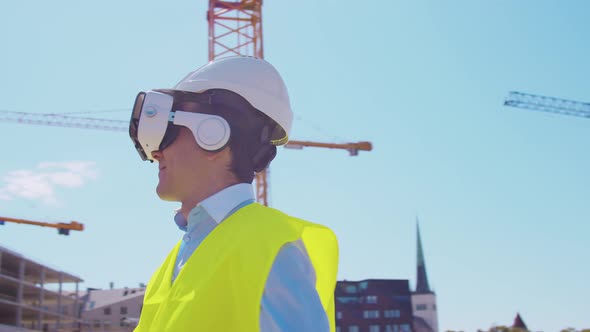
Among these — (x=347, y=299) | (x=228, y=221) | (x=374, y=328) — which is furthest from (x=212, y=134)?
(x=374, y=328)

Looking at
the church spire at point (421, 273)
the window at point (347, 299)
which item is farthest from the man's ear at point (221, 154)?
the church spire at point (421, 273)

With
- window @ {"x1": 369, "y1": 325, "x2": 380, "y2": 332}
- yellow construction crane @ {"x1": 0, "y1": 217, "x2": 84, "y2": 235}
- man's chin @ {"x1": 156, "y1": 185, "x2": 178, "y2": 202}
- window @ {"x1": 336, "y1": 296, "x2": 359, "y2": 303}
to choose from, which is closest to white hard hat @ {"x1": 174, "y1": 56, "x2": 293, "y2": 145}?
man's chin @ {"x1": 156, "y1": 185, "x2": 178, "y2": 202}

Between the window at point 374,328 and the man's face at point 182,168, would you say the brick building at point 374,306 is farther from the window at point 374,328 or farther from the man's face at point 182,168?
the man's face at point 182,168

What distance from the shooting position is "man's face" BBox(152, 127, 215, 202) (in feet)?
9.43

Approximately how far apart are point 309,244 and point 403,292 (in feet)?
354

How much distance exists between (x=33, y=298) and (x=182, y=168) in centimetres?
8977

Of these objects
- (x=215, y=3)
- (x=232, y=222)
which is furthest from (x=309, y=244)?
(x=215, y=3)

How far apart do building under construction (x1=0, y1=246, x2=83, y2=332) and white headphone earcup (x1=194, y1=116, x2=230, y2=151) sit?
70022 mm

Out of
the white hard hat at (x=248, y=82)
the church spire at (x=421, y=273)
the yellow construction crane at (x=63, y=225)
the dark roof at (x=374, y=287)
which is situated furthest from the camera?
the church spire at (x=421, y=273)

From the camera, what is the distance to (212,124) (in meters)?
2.82

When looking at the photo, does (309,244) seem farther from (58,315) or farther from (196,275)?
(58,315)

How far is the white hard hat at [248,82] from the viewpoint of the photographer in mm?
2914

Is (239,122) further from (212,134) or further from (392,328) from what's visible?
(392,328)

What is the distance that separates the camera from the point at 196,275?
233 centimetres
